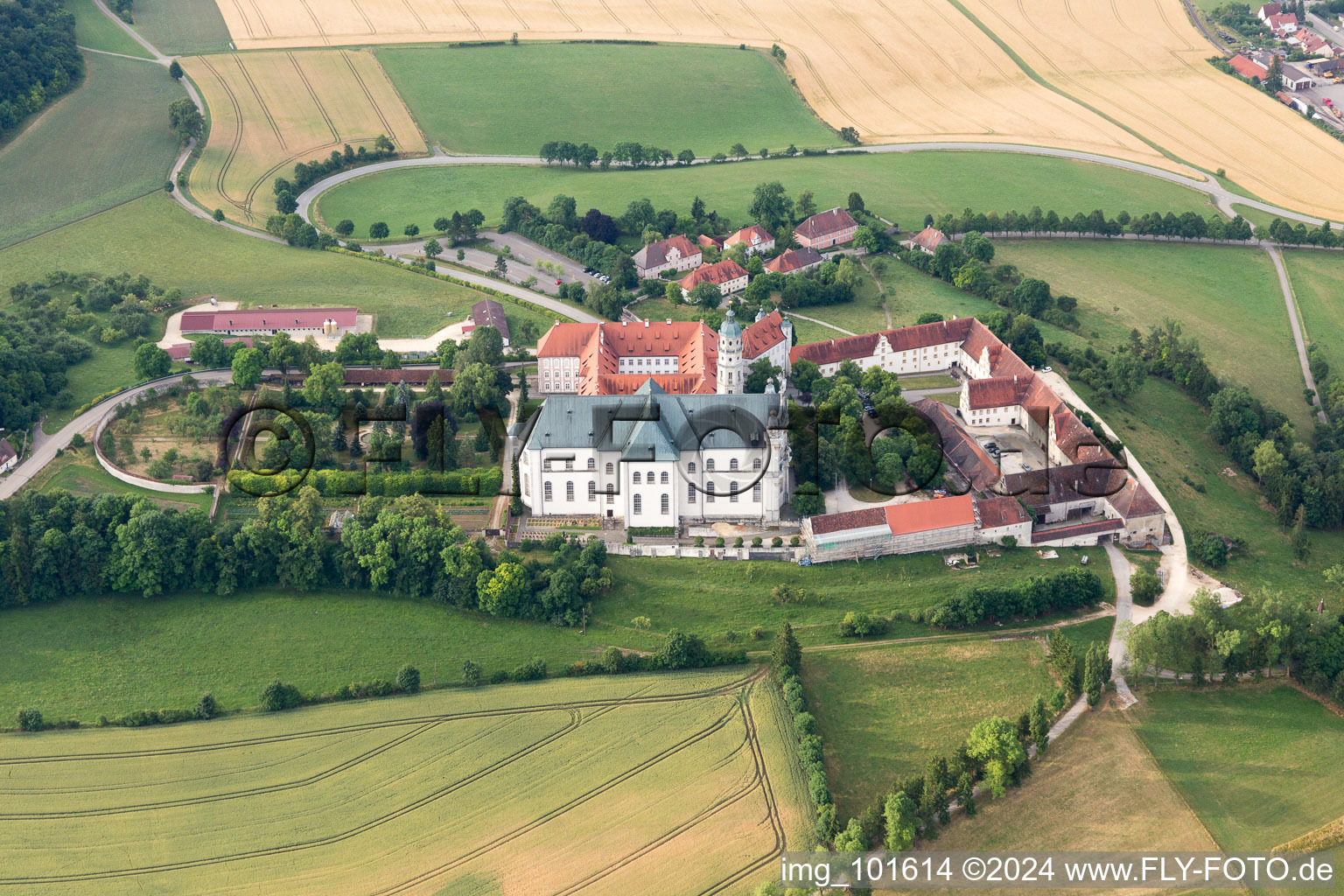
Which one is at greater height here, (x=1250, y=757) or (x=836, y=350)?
(x=836, y=350)

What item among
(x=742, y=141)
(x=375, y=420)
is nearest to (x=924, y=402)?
(x=375, y=420)

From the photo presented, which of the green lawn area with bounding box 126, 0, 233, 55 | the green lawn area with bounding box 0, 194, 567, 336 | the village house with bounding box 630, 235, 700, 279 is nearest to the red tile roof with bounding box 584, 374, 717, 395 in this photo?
the green lawn area with bounding box 0, 194, 567, 336

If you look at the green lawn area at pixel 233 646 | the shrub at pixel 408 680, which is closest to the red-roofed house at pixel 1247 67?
the green lawn area at pixel 233 646

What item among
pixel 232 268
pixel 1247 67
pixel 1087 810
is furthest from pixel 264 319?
pixel 1247 67

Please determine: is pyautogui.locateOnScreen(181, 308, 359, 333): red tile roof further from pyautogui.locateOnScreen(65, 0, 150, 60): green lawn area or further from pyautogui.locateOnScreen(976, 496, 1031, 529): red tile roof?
pyautogui.locateOnScreen(65, 0, 150, 60): green lawn area

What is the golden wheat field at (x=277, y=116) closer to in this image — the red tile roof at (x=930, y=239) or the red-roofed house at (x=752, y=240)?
the red-roofed house at (x=752, y=240)

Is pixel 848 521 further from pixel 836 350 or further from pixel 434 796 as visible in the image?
pixel 434 796

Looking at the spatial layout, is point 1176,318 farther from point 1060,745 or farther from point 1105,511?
point 1060,745
